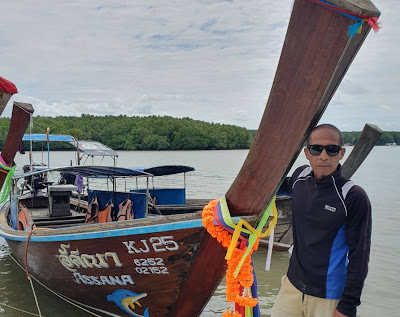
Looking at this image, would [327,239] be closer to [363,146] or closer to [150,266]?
[150,266]

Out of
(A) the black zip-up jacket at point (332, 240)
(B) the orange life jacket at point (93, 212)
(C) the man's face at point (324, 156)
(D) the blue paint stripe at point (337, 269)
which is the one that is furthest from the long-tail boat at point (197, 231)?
(B) the orange life jacket at point (93, 212)

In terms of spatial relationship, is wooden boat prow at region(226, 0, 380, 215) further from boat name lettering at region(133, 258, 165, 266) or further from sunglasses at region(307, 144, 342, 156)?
boat name lettering at region(133, 258, 165, 266)

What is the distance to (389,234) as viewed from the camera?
11.9 meters

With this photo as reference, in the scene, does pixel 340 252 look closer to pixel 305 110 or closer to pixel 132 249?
pixel 305 110

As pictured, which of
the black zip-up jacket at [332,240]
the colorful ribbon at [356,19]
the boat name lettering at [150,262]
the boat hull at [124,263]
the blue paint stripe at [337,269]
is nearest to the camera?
the colorful ribbon at [356,19]

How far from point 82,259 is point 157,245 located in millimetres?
1248

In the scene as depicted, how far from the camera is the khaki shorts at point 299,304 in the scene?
2166 millimetres

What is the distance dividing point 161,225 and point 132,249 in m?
0.60

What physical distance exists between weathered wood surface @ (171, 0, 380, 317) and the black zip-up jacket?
9.6 inches

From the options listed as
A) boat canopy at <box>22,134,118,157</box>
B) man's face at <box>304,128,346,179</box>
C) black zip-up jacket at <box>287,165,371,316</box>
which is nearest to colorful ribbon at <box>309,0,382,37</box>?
man's face at <box>304,128,346,179</box>

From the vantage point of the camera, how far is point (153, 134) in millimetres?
52688

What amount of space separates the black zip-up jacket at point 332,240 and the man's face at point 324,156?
0.15 ft

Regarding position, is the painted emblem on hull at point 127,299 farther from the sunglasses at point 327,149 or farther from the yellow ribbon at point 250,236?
the sunglasses at point 327,149

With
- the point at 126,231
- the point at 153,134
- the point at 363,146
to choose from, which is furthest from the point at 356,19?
the point at 153,134
